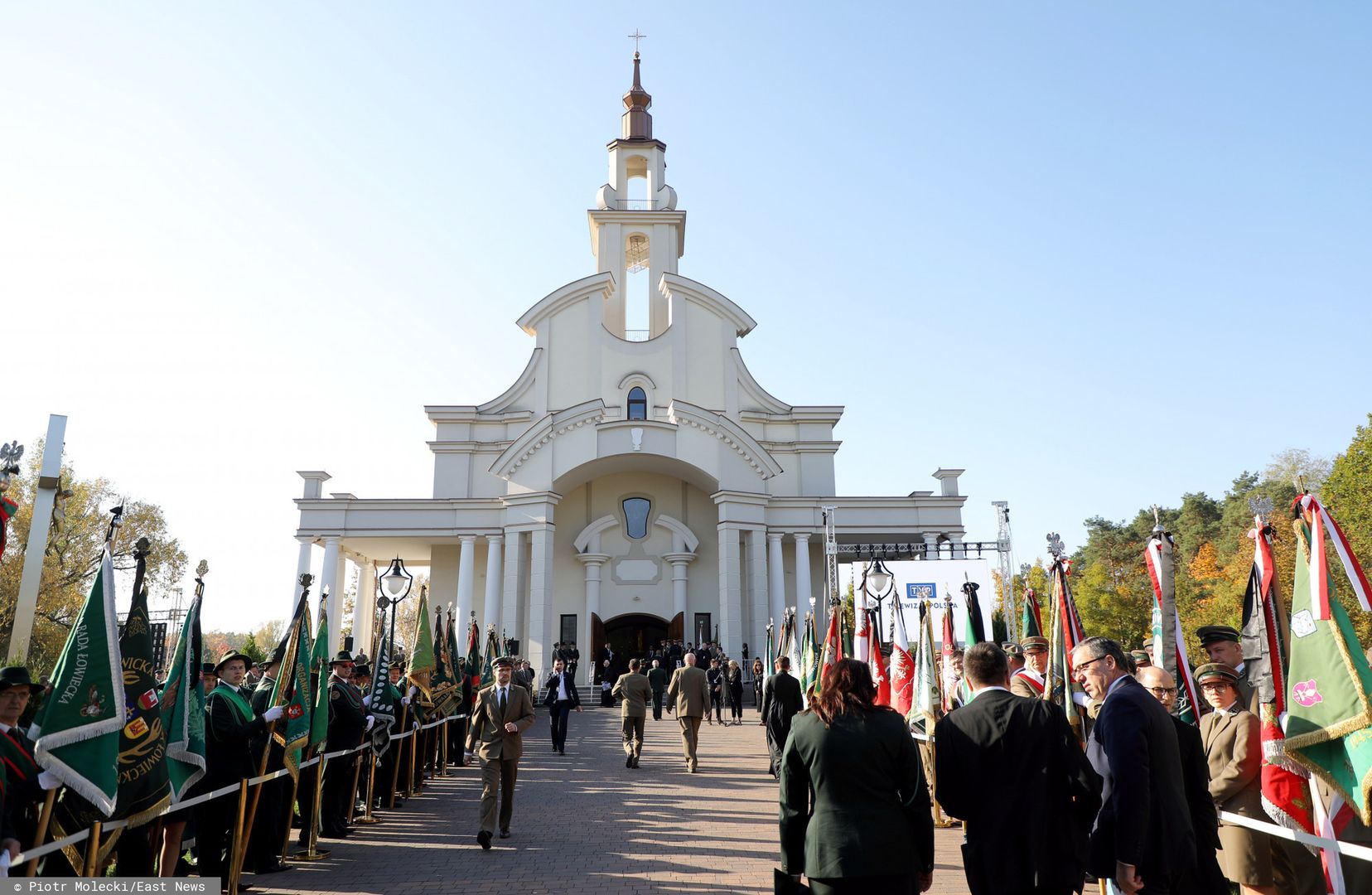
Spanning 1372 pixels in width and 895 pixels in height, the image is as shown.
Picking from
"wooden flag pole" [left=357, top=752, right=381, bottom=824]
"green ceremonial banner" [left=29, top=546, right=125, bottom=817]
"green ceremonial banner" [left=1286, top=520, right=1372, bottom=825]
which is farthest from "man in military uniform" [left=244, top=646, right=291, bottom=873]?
"green ceremonial banner" [left=1286, top=520, right=1372, bottom=825]

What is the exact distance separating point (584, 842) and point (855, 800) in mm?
5531

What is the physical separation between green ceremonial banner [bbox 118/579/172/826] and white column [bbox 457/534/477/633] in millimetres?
22619

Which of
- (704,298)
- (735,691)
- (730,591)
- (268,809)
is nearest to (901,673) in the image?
(268,809)

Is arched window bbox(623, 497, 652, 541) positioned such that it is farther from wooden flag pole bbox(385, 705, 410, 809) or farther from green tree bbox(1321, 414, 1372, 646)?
green tree bbox(1321, 414, 1372, 646)

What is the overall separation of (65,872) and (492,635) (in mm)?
13701

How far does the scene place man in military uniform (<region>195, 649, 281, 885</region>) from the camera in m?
7.00

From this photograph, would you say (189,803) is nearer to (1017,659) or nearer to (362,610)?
(1017,659)

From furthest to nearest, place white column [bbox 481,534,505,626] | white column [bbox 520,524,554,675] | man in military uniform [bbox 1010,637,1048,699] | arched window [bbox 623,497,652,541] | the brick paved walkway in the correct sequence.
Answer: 1. arched window [bbox 623,497,652,541]
2. white column [bbox 481,534,505,626]
3. white column [bbox 520,524,554,675]
4. man in military uniform [bbox 1010,637,1048,699]
5. the brick paved walkway

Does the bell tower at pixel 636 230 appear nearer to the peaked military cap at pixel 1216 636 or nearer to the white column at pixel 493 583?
the white column at pixel 493 583

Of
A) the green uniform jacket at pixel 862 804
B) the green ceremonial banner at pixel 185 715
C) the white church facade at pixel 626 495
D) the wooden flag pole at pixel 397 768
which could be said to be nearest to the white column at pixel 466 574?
the white church facade at pixel 626 495

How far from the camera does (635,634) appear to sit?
31828 mm

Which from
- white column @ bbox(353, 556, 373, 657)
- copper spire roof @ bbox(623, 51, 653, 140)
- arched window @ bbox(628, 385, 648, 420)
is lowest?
A: white column @ bbox(353, 556, 373, 657)

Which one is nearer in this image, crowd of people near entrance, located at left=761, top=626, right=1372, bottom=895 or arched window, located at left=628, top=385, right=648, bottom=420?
crowd of people near entrance, located at left=761, top=626, right=1372, bottom=895

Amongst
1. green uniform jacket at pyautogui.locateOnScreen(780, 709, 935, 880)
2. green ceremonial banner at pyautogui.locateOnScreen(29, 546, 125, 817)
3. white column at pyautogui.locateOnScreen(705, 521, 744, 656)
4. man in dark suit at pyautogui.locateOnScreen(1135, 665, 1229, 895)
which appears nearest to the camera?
green uniform jacket at pyautogui.locateOnScreen(780, 709, 935, 880)
